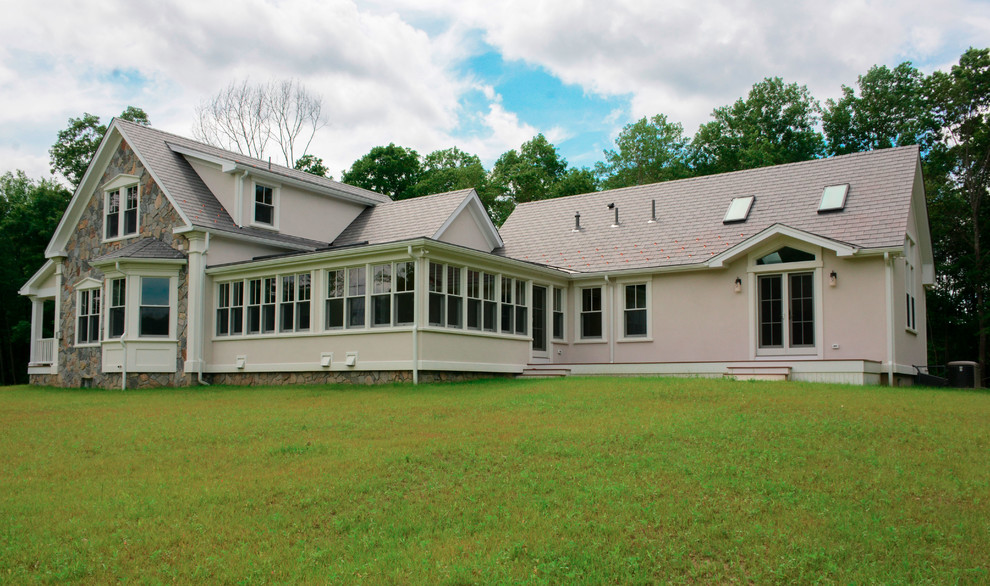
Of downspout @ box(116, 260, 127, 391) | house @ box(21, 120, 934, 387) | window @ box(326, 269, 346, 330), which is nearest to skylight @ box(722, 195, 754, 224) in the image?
house @ box(21, 120, 934, 387)

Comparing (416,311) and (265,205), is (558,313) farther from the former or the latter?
(265,205)

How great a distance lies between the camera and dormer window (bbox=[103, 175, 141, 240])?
71.4ft

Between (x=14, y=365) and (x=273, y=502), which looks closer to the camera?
(x=273, y=502)

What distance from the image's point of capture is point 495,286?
60.8 feet

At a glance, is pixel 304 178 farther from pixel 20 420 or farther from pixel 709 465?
pixel 709 465

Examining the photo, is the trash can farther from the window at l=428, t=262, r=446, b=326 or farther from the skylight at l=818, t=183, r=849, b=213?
the window at l=428, t=262, r=446, b=326

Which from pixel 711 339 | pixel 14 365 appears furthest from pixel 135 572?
pixel 14 365

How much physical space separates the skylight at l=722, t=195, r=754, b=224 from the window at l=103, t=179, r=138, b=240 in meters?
16.1

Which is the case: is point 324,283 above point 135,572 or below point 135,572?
above

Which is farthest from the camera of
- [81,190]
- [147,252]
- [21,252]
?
[21,252]

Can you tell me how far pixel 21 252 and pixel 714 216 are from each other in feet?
115

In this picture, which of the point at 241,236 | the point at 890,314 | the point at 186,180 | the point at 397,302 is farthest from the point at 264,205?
the point at 890,314

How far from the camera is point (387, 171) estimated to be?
4356 cm

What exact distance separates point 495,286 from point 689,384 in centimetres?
612
